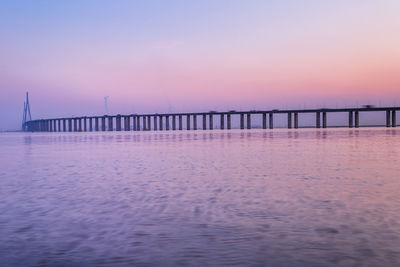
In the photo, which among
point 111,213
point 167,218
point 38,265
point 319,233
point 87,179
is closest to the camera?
point 38,265

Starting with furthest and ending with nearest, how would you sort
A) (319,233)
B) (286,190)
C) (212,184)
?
(212,184), (286,190), (319,233)

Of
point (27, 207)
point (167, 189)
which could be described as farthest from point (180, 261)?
point (167, 189)

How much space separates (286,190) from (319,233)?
3.10m

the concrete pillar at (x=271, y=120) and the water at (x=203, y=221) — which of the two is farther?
the concrete pillar at (x=271, y=120)

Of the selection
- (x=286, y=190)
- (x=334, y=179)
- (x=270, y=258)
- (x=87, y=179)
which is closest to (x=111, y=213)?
(x=270, y=258)

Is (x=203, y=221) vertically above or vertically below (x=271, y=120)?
above

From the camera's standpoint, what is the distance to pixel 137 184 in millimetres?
8453

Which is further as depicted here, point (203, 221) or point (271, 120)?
point (271, 120)

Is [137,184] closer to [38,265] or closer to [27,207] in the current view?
[27,207]

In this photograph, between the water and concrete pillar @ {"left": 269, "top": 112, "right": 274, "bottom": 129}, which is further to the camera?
concrete pillar @ {"left": 269, "top": 112, "right": 274, "bottom": 129}

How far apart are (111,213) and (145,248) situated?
1.84m

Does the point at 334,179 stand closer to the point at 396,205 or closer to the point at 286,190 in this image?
the point at 286,190

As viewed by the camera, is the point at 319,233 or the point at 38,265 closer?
the point at 38,265

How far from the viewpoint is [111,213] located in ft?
18.0
